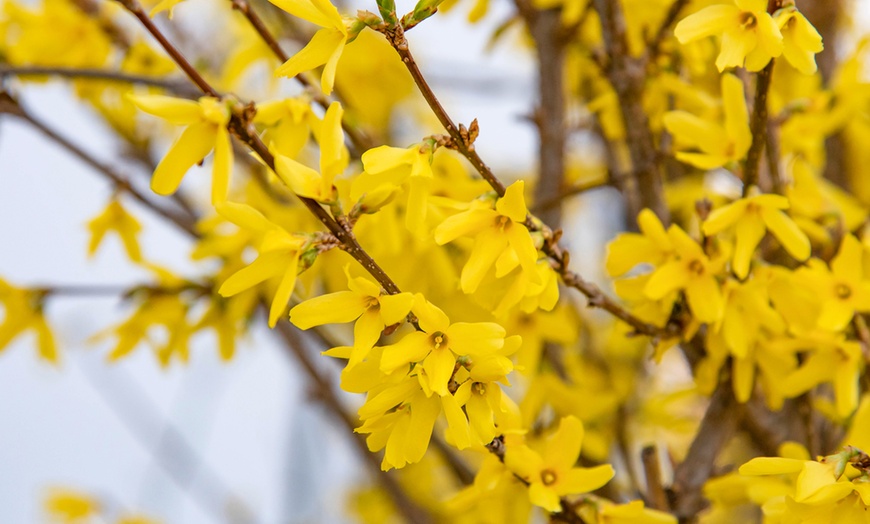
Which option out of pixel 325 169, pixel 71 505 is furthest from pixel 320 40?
pixel 71 505

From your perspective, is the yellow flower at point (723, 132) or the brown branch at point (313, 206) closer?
the brown branch at point (313, 206)

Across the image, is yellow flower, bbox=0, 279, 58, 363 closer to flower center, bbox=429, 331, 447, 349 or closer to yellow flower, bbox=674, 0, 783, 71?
flower center, bbox=429, 331, 447, 349

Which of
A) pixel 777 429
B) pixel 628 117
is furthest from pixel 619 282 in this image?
pixel 777 429

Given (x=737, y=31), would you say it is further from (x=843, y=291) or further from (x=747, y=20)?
(x=843, y=291)

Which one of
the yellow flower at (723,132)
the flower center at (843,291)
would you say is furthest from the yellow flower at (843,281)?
the yellow flower at (723,132)

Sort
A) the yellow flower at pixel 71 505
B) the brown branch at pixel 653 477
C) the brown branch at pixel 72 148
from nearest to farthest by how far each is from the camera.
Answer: the brown branch at pixel 653 477 → the brown branch at pixel 72 148 → the yellow flower at pixel 71 505

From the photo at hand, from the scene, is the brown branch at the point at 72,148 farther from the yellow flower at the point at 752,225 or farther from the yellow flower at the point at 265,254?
the yellow flower at the point at 752,225
